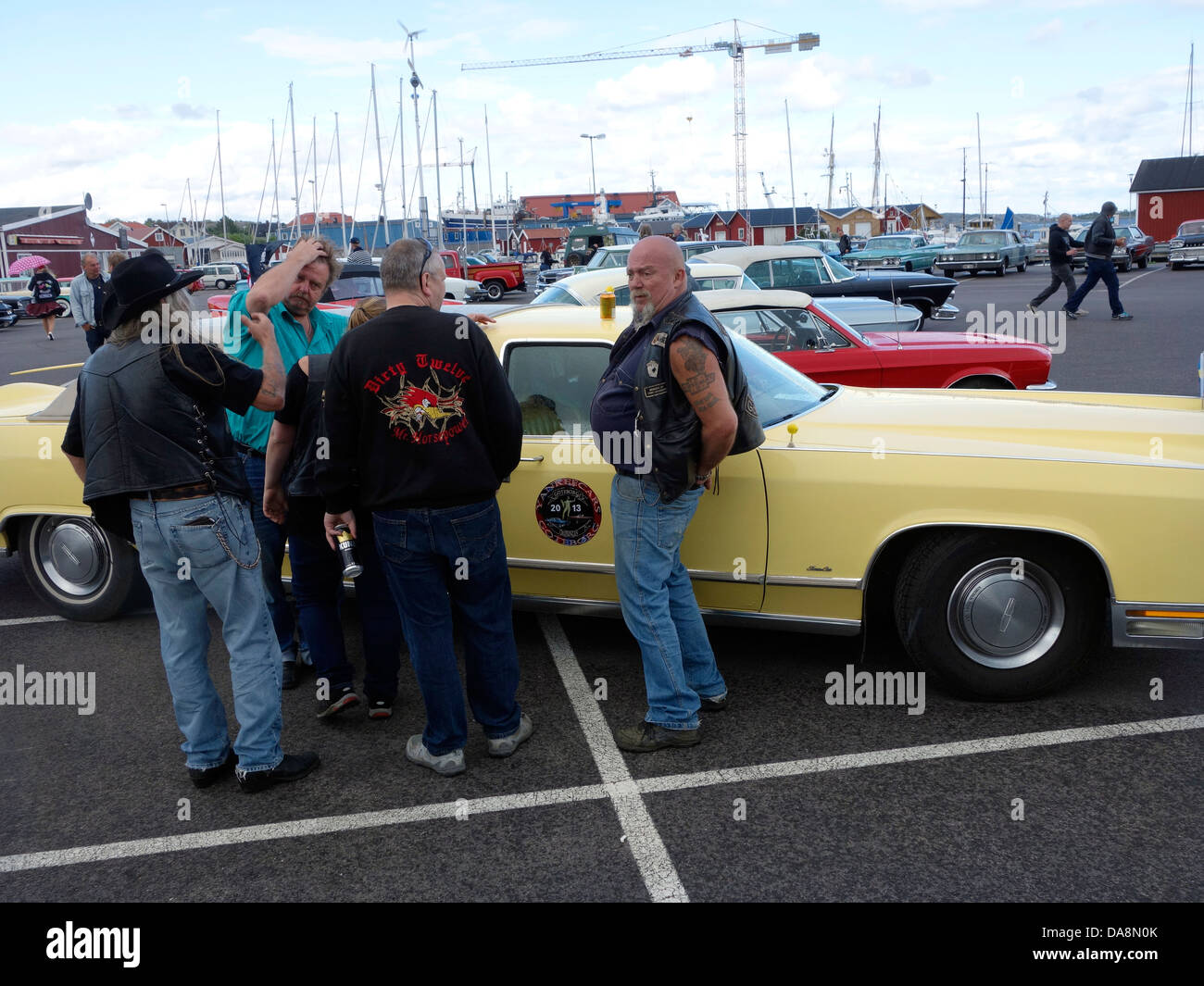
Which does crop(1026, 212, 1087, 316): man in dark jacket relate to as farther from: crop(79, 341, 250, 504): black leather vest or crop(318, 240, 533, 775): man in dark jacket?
crop(79, 341, 250, 504): black leather vest

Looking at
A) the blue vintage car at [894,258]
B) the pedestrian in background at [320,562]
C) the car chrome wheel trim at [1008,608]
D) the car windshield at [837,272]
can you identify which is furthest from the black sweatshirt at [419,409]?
the blue vintage car at [894,258]

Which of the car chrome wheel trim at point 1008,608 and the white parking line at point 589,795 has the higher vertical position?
the car chrome wheel trim at point 1008,608

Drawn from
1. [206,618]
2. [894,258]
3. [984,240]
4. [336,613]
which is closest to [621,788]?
[336,613]

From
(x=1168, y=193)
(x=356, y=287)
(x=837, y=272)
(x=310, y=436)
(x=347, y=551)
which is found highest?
(x=1168, y=193)

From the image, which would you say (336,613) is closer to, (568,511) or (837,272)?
(568,511)

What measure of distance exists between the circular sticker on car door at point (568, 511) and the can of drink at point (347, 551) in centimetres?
87

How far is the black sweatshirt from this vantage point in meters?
3.21

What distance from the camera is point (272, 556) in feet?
14.0

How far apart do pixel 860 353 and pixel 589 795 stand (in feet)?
16.6

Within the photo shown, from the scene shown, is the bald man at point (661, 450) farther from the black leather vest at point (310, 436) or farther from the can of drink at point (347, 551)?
the black leather vest at point (310, 436)

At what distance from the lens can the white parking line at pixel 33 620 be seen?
17.2 feet

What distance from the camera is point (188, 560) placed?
10.9 ft

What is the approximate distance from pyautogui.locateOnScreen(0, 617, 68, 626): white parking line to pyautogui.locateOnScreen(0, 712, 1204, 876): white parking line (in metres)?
2.33
